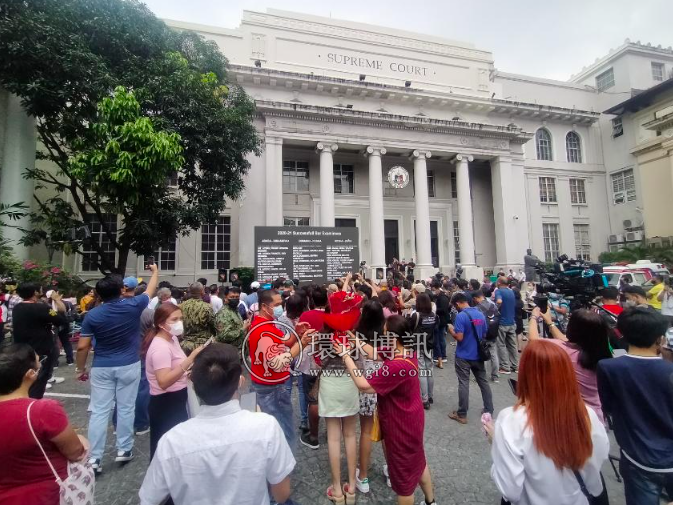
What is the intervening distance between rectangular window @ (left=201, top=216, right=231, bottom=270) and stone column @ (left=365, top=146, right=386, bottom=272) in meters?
7.77

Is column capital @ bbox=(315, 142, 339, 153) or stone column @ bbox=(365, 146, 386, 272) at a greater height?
column capital @ bbox=(315, 142, 339, 153)

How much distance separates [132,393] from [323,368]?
2.27 meters

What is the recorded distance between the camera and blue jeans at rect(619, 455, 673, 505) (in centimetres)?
206

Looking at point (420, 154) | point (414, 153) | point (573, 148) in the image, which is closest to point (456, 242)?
point (420, 154)

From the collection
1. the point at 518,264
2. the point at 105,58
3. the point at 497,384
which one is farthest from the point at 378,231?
the point at 105,58

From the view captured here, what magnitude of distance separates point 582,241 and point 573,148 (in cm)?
722

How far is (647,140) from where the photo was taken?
22.6 meters

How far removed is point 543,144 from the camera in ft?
80.6

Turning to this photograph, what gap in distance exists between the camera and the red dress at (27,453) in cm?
164

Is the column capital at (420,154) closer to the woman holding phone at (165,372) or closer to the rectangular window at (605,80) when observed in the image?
the woman holding phone at (165,372)

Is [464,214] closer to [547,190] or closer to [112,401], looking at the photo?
[547,190]

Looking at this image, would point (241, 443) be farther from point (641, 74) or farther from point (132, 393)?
point (641, 74)

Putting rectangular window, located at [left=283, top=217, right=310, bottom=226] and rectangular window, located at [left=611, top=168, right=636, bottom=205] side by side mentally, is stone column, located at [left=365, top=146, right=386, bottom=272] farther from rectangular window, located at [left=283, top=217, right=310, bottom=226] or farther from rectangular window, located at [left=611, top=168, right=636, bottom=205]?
rectangular window, located at [left=611, top=168, right=636, bottom=205]

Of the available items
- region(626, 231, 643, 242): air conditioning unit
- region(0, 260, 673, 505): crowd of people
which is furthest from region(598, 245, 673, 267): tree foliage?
region(0, 260, 673, 505): crowd of people
